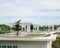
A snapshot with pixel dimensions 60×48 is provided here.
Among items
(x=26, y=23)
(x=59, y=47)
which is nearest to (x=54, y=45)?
(x=59, y=47)

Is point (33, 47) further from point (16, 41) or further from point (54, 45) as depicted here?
point (54, 45)

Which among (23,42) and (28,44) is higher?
(23,42)

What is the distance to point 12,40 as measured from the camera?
16.3 meters

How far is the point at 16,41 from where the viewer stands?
16484mm

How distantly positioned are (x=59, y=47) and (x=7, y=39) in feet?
46.2

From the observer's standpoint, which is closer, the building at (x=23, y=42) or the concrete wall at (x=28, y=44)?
the building at (x=23, y=42)

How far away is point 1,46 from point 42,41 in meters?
3.59

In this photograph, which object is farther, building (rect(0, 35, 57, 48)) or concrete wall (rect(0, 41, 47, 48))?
concrete wall (rect(0, 41, 47, 48))

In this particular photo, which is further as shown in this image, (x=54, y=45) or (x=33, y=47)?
(x=54, y=45)

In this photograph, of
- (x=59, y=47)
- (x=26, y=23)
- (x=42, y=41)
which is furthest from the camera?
(x=26, y=23)

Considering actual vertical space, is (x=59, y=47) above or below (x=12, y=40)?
below

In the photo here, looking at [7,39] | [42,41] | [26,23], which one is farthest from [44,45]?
[26,23]

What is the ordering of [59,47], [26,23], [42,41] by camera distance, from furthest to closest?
[26,23] < [59,47] < [42,41]

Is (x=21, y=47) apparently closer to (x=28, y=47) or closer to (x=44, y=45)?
(x=28, y=47)
